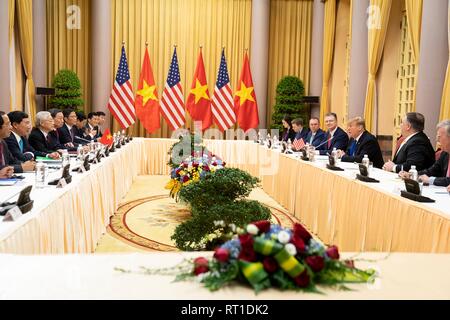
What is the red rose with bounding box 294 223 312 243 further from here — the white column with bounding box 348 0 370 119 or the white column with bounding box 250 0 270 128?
the white column with bounding box 250 0 270 128

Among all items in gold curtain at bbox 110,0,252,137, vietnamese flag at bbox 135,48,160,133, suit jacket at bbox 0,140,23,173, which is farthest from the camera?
gold curtain at bbox 110,0,252,137

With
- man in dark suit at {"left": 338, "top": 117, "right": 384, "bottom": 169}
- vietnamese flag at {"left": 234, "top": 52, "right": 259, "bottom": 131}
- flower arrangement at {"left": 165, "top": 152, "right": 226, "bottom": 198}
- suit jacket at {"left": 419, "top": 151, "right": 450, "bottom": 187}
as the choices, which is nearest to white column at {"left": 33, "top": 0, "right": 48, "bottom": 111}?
vietnamese flag at {"left": 234, "top": 52, "right": 259, "bottom": 131}

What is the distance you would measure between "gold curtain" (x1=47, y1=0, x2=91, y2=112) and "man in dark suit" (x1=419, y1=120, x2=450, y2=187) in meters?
8.87

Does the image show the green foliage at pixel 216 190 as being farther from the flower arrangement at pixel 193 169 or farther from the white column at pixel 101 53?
the white column at pixel 101 53

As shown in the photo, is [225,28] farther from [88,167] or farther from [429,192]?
[429,192]

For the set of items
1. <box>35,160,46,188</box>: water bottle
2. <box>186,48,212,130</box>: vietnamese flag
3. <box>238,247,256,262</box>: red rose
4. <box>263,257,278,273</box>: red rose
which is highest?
<box>186,48,212,130</box>: vietnamese flag

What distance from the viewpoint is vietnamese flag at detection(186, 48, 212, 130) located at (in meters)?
10.8

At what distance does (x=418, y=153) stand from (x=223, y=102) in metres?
6.62

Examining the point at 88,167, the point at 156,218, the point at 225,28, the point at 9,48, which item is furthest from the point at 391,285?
the point at 225,28

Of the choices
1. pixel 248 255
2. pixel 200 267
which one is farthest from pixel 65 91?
pixel 248 255

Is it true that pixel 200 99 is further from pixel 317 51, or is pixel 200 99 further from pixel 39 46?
pixel 39 46

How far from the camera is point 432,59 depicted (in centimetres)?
584

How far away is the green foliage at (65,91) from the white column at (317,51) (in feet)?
17.4
